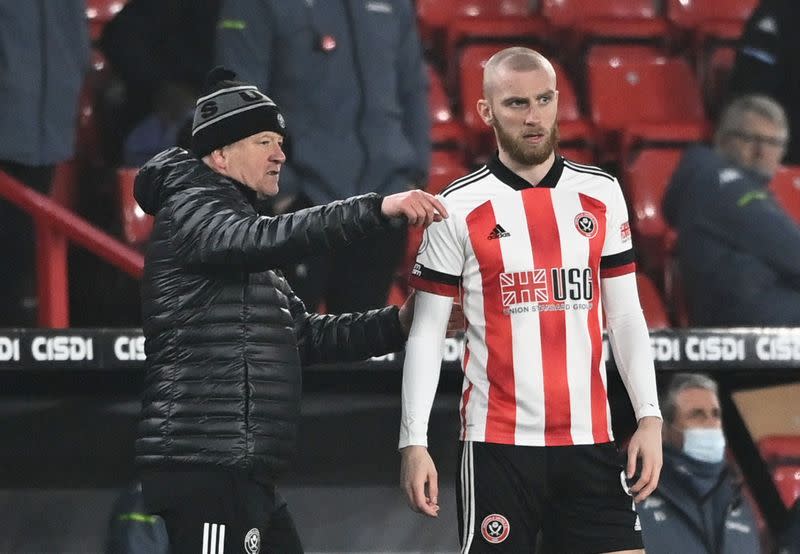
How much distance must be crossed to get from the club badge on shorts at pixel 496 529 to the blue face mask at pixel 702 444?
2005mm

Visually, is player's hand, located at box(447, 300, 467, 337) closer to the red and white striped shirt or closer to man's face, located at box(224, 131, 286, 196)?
the red and white striped shirt

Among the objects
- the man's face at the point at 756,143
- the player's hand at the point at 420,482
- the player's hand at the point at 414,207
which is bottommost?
the player's hand at the point at 420,482

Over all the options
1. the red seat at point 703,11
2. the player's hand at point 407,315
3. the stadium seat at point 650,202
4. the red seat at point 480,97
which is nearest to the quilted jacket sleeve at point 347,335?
the player's hand at point 407,315

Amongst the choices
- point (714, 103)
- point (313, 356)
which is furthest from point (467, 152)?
point (313, 356)

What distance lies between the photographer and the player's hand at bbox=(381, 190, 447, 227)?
2.76 metres

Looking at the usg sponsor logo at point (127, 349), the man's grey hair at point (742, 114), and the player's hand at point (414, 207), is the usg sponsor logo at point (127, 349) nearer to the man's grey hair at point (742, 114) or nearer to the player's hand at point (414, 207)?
the player's hand at point (414, 207)

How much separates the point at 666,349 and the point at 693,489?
23.0 inches

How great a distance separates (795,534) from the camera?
4996 mm

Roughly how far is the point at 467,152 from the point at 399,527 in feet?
6.43

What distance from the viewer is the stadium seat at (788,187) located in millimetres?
6246

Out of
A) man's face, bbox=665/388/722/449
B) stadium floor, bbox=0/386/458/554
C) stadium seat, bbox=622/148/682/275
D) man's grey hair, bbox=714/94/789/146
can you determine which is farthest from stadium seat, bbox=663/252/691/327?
stadium floor, bbox=0/386/458/554

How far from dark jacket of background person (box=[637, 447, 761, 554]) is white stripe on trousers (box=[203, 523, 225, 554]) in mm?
2234

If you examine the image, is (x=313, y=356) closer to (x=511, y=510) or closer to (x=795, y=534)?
(x=511, y=510)

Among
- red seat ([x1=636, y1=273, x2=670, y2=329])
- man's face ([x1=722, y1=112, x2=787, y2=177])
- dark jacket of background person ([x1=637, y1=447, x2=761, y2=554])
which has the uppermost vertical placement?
man's face ([x1=722, y1=112, x2=787, y2=177])
